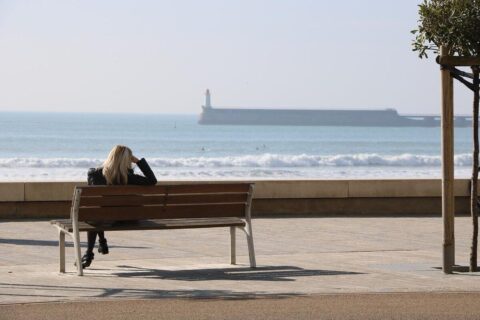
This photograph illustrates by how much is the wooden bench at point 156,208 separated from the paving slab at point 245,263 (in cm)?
40

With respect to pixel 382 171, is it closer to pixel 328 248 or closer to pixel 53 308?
pixel 328 248

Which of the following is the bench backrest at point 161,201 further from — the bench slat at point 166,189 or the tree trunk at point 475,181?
the tree trunk at point 475,181

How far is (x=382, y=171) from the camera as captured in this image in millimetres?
62750

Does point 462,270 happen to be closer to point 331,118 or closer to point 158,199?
point 158,199

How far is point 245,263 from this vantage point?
36.2 ft

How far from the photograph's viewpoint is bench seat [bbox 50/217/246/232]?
10148 millimetres

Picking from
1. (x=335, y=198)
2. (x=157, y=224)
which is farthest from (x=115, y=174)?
(x=335, y=198)

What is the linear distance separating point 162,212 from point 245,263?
3.48 feet

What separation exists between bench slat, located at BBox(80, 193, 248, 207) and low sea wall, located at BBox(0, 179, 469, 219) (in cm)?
526

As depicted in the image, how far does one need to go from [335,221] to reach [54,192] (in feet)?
12.2

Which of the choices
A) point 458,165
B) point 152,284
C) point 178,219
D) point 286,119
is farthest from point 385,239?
point 286,119

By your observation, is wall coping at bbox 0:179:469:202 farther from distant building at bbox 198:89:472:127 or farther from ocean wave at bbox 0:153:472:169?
distant building at bbox 198:89:472:127

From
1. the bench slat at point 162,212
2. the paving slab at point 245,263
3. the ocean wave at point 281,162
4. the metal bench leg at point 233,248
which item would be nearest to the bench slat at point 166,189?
the bench slat at point 162,212

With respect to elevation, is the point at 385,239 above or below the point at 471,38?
below
